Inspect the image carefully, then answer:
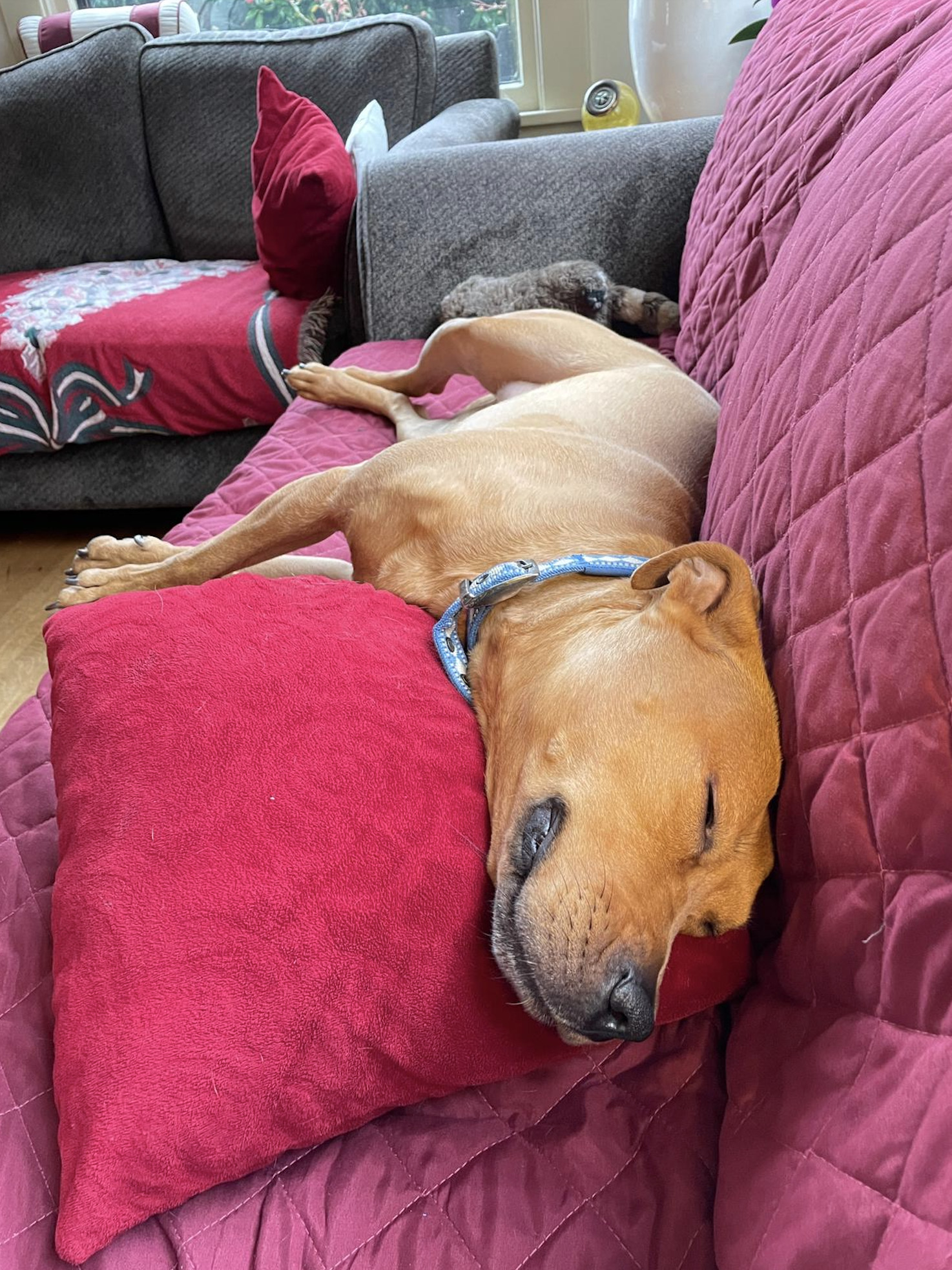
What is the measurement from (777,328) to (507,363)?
990 millimetres

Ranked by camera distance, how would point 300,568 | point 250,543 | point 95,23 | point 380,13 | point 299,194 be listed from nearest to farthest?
point 250,543 < point 300,568 < point 299,194 < point 95,23 < point 380,13

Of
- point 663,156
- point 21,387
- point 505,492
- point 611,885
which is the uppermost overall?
point 663,156

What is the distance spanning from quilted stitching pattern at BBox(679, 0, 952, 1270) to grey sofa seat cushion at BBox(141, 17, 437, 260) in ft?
9.30

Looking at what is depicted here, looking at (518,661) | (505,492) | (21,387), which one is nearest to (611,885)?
(518,661)

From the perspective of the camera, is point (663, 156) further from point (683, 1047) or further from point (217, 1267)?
point (217, 1267)

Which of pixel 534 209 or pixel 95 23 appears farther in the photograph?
pixel 95 23

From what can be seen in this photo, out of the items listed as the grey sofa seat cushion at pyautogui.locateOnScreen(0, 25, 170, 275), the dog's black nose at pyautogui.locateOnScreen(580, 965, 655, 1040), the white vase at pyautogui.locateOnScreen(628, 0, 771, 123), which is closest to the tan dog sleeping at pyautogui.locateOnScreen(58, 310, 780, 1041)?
the dog's black nose at pyautogui.locateOnScreen(580, 965, 655, 1040)

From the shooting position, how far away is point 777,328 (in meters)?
1.15

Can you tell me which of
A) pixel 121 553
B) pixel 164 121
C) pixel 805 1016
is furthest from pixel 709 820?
pixel 164 121

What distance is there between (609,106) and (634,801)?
3667 mm

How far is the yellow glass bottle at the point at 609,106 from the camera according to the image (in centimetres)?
374

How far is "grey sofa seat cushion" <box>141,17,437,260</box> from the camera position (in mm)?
3500

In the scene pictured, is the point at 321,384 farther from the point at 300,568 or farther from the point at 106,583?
the point at 106,583

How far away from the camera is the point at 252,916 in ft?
2.52
